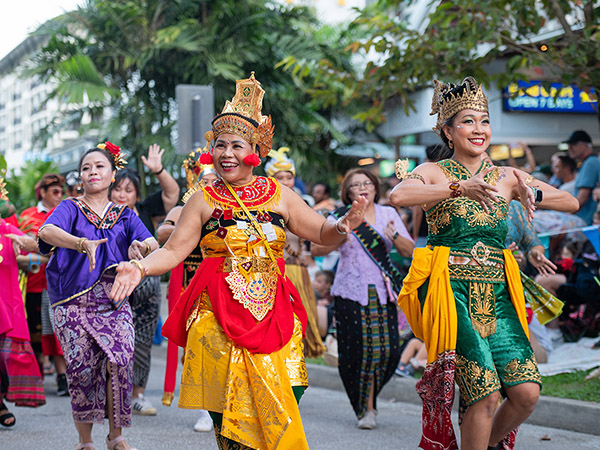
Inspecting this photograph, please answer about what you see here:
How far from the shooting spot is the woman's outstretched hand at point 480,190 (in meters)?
4.33

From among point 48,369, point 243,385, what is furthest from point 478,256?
point 48,369

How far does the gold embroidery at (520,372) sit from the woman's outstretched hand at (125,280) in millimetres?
2019

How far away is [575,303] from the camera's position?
31.2ft

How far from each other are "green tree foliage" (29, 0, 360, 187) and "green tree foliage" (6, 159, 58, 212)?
1.51m

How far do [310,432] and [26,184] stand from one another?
13533 millimetres

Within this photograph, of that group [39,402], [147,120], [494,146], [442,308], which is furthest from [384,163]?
[442,308]

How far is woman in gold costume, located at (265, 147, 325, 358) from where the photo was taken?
8531 millimetres

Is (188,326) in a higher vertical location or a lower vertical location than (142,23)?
lower

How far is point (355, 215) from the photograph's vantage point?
4.30 meters

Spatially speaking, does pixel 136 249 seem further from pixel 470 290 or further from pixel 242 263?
pixel 470 290

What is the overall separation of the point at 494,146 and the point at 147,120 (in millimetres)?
7032

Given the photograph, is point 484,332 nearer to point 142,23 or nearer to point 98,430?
point 98,430

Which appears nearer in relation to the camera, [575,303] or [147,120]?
[575,303]

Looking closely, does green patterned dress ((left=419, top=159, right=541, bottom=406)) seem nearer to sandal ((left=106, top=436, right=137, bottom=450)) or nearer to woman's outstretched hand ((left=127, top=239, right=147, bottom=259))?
woman's outstretched hand ((left=127, top=239, right=147, bottom=259))
